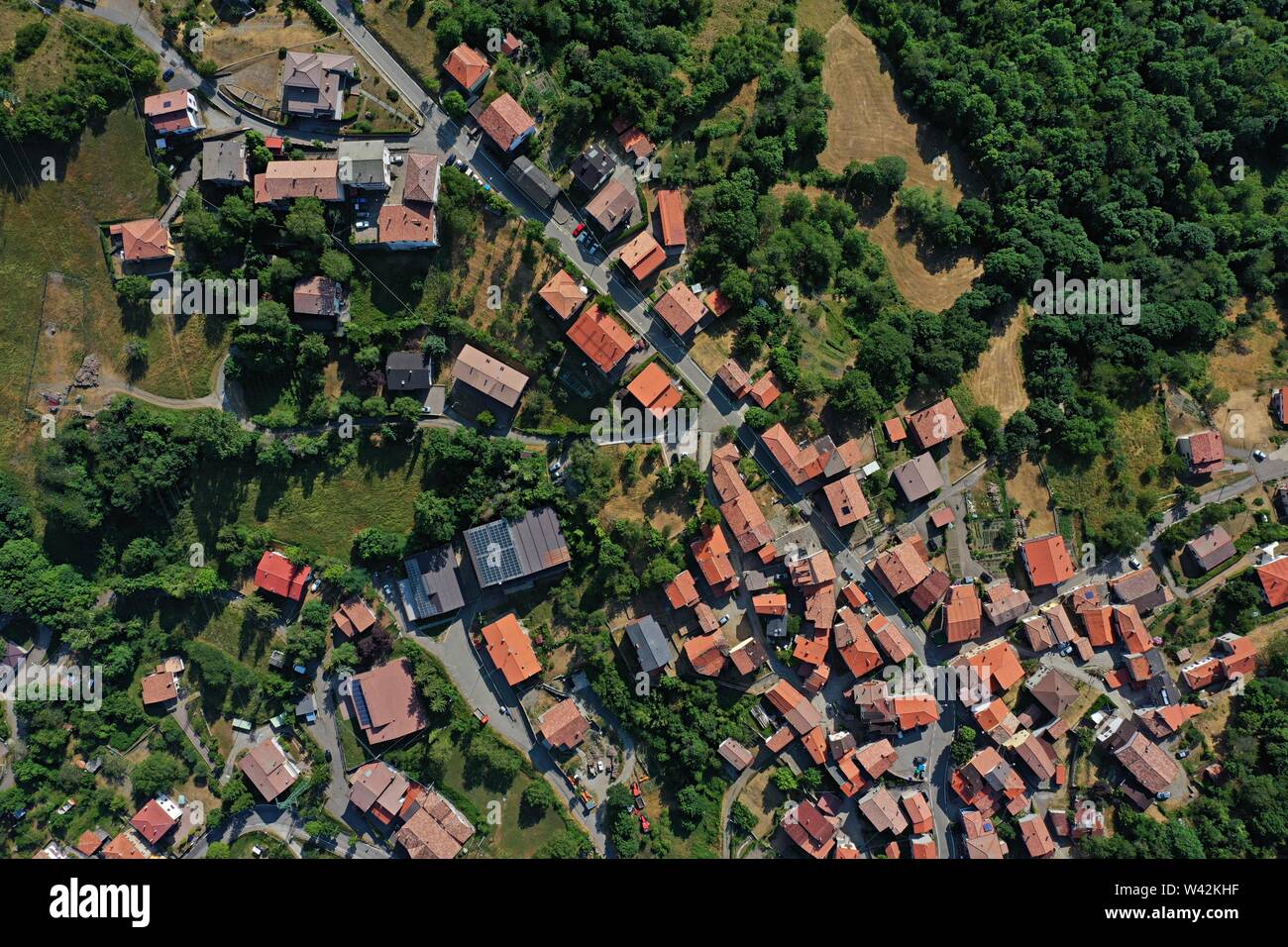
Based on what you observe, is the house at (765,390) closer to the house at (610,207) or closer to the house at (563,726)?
the house at (610,207)

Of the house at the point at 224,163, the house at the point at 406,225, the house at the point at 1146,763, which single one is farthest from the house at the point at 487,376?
the house at the point at 1146,763

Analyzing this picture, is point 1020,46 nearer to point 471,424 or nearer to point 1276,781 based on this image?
point 471,424

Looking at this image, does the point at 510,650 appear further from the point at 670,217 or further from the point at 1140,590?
the point at 1140,590

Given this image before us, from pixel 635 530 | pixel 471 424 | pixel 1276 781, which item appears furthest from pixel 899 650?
pixel 471 424

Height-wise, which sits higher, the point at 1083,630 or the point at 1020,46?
the point at 1020,46

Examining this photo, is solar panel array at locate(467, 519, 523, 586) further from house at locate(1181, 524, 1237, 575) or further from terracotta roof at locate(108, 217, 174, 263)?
house at locate(1181, 524, 1237, 575)

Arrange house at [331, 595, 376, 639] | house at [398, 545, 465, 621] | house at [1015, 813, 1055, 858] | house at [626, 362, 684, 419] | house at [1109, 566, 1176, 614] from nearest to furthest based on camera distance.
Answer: house at [331, 595, 376, 639] < house at [398, 545, 465, 621] < house at [626, 362, 684, 419] < house at [1015, 813, 1055, 858] < house at [1109, 566, 1176, 614]

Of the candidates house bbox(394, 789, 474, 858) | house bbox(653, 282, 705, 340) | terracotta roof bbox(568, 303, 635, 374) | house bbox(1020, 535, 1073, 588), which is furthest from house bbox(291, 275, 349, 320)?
house bbox(1020, 535, 1073, 588)

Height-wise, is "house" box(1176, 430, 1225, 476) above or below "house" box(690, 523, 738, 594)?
above
